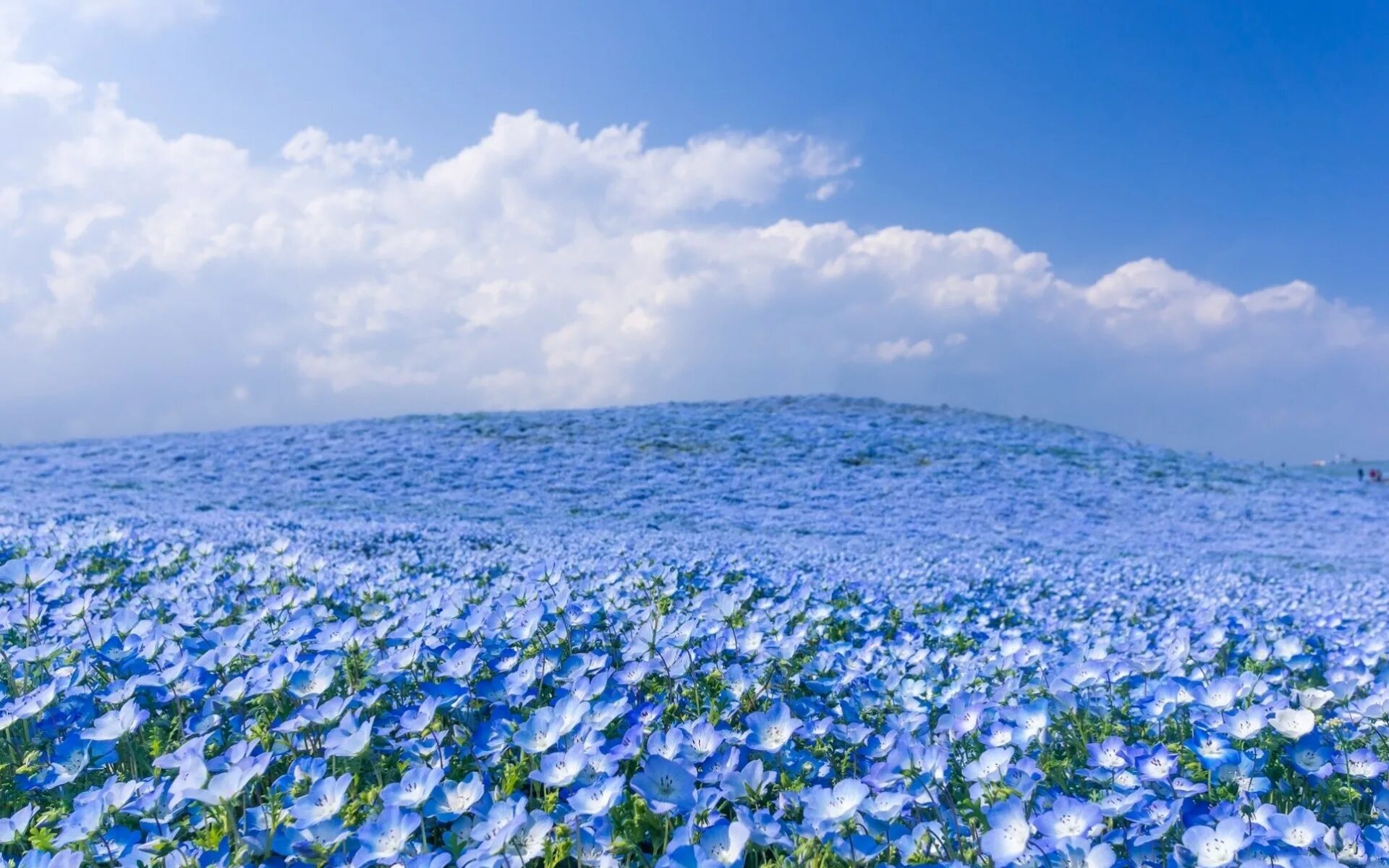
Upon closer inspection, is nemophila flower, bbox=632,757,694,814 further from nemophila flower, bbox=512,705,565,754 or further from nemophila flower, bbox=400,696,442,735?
nemophila flower, bbox=400,696,442,735

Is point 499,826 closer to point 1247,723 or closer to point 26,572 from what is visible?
point 1247,723

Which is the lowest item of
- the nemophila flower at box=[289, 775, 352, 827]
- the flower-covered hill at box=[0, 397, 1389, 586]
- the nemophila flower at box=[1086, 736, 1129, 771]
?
the flower-covered hill at box=[0, 397, 1389, 586]

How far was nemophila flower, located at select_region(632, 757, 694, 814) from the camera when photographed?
86.7 inches

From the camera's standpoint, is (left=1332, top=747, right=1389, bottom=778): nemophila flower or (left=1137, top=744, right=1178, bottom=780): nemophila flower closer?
(left=1137, top=744, right=1178, bottom=780): nemophila flower

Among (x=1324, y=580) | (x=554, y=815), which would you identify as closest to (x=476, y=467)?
(x=1324, y=580)

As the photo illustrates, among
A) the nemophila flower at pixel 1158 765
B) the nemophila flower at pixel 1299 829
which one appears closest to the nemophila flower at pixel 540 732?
the nemophila flower at pixel 1158 765

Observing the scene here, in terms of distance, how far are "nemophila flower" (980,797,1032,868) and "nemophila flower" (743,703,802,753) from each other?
1.78 ft

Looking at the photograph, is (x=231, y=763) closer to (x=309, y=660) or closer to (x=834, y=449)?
(x=309, y=660)

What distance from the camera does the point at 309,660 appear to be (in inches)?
126

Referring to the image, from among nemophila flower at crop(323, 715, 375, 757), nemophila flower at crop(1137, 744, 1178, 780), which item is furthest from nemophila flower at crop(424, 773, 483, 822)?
nemophila flower at crop(1137, 744, 1178, 780)

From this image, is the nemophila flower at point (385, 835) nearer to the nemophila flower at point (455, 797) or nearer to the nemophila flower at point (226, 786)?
the nemophila flower at point (455, 797)

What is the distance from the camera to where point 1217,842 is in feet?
7.00

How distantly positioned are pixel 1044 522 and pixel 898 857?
17134mm

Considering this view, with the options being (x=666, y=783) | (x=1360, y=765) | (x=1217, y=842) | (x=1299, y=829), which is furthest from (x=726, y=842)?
(x=1360, y=765)
